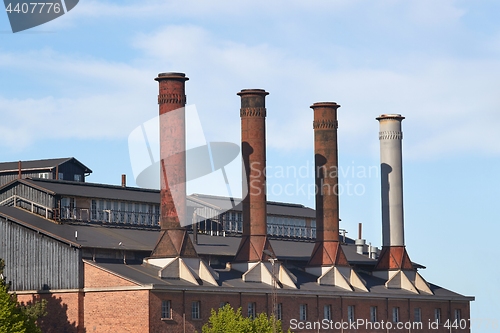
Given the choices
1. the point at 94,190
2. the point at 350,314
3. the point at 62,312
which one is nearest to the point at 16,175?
the point at 94,190

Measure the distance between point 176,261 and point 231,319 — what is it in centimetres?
600

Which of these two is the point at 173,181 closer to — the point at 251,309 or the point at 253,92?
the point at 251,309

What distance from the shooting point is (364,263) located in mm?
90562

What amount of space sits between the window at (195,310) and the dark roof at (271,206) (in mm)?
20056

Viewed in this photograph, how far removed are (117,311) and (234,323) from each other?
689 centimetres

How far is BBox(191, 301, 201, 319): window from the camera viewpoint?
68.6 meters

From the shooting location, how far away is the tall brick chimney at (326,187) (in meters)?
83.6

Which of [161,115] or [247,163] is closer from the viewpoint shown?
[161,115]

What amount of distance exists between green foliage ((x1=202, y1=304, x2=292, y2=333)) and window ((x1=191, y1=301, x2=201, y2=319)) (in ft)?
3.41

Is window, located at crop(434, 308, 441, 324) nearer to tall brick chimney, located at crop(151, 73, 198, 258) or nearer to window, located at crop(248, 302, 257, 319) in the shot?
window, located at crop(248, 302, 257, 319)

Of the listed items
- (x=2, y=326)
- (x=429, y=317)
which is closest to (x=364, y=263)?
(x=429, y=317)

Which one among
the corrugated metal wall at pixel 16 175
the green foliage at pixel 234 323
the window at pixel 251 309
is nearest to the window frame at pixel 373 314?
the window at pixel 251 309

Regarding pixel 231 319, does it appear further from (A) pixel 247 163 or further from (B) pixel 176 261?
(A) pixel 247 163

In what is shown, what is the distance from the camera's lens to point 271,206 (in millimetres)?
97812
